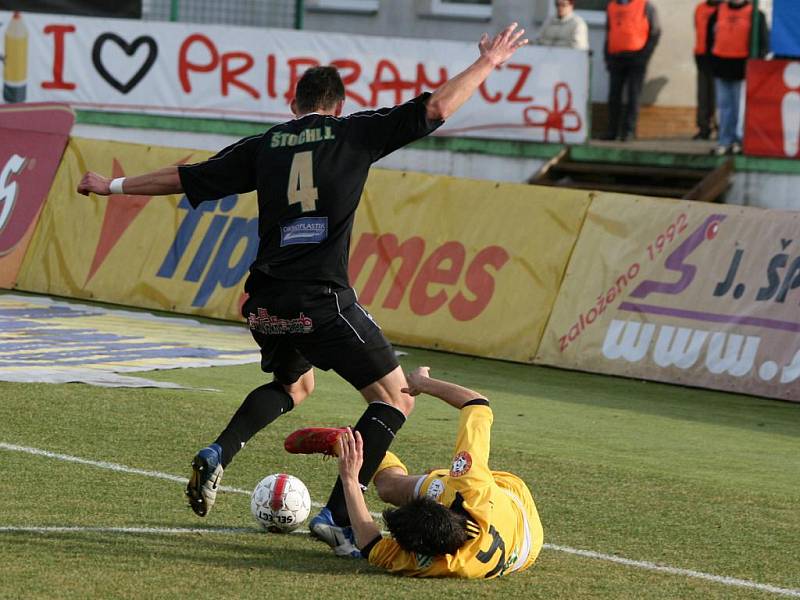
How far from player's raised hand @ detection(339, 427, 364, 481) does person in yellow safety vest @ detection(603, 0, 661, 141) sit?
45.6 ft

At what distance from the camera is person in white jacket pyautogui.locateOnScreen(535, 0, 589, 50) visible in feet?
64.1

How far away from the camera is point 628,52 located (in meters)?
20.0

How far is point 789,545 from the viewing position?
7.78 metres

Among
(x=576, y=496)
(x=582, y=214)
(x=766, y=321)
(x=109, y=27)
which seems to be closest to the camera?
(x=576, y=496)

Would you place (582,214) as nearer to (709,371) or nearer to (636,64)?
(709,371)

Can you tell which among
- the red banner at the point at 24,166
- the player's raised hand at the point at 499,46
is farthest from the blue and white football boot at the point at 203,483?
the red banner at the point at 24,166

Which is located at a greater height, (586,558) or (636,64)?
(636,64)

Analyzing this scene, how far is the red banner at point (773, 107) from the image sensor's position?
17312 mm

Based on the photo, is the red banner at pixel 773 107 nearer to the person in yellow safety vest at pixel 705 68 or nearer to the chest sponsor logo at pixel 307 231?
the person in yellow safety vest at pixel 705 68

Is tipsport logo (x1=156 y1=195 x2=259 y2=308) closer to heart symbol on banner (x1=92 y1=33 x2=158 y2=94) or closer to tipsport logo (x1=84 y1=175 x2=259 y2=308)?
tipsport logo (x1=84 y1=175 x2=259 y2=308)

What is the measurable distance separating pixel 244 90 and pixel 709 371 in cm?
941

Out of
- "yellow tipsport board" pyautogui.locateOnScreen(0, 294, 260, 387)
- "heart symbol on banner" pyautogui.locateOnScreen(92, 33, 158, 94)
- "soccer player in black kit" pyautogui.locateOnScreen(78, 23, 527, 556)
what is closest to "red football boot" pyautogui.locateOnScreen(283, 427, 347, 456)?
"soccer player in black kit" pyautogui.locateOnScreen(78, 23, 527, 556)

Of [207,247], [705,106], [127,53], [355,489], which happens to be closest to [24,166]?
[207,247]

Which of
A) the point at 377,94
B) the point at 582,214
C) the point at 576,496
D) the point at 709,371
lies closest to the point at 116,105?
the point at 377,94
